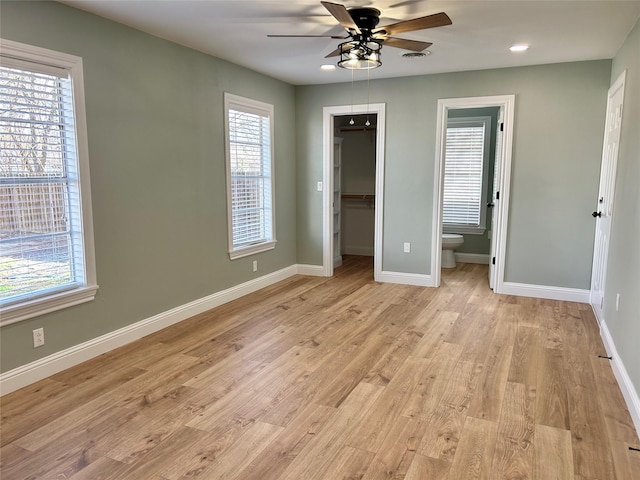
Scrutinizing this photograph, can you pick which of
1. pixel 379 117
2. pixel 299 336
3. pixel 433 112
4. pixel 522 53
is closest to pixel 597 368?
pixel 299 336

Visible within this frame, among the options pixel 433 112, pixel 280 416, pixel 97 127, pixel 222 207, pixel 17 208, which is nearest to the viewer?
pixel 280 416

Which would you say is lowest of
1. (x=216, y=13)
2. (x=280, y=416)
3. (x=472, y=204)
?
(x=280, y=416)

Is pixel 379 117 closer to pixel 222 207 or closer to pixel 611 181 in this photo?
pixel 222 207

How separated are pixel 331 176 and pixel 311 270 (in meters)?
1.29

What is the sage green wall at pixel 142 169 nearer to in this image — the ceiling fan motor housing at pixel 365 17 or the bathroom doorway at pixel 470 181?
the ceiling fan motor housing at pixel 365 17

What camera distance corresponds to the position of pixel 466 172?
6.71m

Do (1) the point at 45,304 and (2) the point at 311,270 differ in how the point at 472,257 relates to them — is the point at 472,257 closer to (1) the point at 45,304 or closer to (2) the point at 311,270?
(2) the point at 311,270

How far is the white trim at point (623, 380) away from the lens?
237 cm

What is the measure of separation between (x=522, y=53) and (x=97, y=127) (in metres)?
3.71

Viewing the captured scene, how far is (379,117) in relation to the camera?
17.3 feet

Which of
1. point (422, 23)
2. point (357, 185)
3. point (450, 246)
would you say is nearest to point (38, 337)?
point (422, 23)

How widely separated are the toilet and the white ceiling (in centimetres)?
247

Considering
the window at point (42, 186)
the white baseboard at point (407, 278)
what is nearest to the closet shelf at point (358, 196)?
the white baseboard at point (407, 278)

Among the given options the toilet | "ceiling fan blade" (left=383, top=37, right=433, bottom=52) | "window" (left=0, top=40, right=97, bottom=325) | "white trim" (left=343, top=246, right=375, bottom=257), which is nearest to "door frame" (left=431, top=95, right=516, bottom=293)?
the toilet
